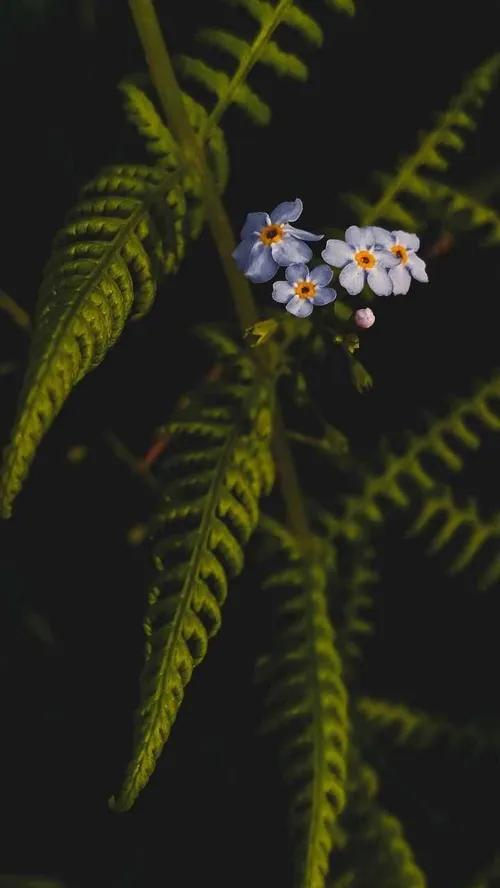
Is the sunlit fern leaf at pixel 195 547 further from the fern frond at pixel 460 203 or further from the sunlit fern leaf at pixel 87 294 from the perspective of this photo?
the fern frond at pixel 460 203

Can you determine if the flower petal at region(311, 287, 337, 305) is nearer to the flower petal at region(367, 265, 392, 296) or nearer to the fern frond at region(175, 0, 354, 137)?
the flower petal at region(367, 265, 392, 296)

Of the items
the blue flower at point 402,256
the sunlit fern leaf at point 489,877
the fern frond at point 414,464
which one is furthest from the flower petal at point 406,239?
the sunlit fern leaf at point 489,877

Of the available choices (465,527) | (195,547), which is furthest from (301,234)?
(465,527)

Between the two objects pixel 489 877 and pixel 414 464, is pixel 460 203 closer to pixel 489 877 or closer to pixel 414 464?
pixel 414 464

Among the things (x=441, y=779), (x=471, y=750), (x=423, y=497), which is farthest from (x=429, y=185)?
(x=441, y=779)

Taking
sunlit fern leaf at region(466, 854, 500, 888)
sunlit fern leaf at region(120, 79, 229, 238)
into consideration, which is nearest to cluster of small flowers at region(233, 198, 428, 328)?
sunlit fern leaf at region(120, 79, 229, 238)

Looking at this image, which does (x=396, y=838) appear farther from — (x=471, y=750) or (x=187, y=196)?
(x=187, y=196)

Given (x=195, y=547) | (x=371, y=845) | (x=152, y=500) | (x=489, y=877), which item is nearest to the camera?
(x=195, y=547)
